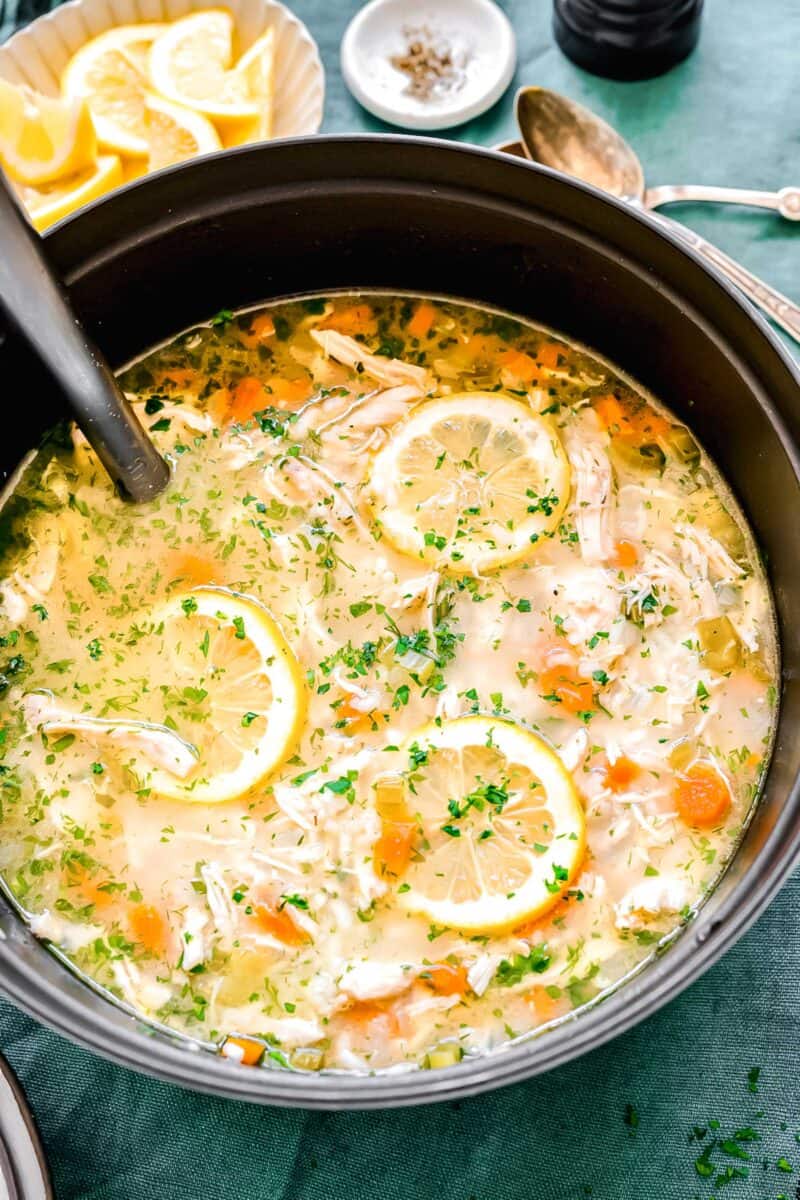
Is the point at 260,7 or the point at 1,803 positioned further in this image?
the point at 260,7

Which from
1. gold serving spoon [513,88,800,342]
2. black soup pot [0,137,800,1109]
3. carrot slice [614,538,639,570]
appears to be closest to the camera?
black soup pot [0,137,800,1109]

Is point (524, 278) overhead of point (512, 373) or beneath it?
overhead

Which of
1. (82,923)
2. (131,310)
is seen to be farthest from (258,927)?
(131,310)

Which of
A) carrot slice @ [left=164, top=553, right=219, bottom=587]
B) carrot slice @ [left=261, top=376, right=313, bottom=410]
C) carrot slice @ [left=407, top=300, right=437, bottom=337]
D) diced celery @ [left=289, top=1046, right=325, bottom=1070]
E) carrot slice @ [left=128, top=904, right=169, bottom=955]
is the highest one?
carrot slice @ [left=261, top=376, right=313, bottom=410]

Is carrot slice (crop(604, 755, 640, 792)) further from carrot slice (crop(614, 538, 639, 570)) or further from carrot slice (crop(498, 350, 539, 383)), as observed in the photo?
carrot slice (crop(498, 350, 539, 383))

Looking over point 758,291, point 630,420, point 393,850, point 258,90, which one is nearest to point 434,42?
point 258,90

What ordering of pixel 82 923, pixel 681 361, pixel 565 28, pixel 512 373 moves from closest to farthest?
pixel 82 923
pixel 681 361
pixel 512 373
pixel 565 28

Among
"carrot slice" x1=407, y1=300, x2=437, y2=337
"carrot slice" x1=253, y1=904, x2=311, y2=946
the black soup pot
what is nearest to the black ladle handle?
the black soup pot

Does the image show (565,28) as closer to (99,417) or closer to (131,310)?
(131,310)
